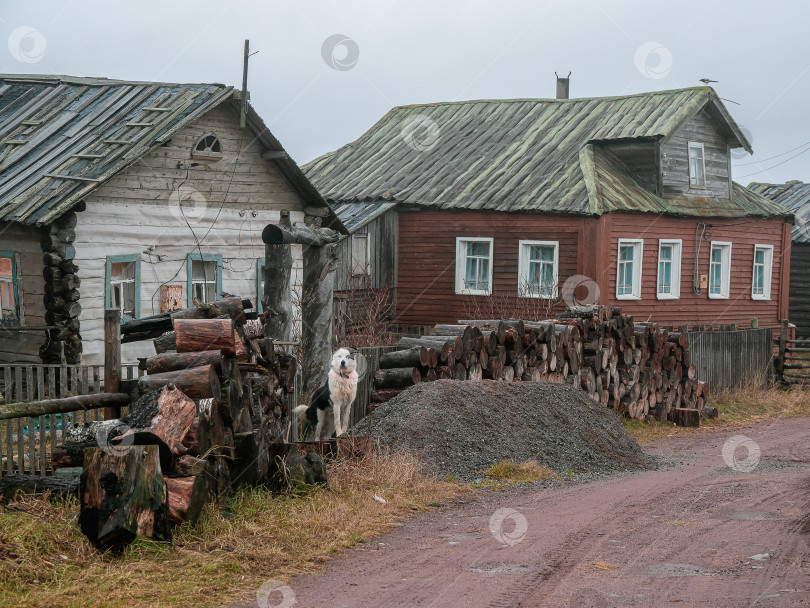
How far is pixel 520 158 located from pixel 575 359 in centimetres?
982

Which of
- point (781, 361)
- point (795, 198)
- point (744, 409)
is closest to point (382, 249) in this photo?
point (744, 409)

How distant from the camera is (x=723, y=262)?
2628 centimetres

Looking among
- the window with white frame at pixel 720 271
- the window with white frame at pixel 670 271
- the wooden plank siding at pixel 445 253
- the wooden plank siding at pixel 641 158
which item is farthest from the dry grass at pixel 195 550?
the window with white frame at pixel 720 271

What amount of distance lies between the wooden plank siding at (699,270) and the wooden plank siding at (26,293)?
40.3 feet

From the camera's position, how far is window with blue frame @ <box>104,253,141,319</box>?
15859 millimetres

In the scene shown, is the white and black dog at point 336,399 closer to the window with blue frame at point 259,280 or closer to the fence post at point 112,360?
the fence post at point 112,360

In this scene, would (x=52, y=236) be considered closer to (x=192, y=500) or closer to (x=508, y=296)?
(x=192, y=500)

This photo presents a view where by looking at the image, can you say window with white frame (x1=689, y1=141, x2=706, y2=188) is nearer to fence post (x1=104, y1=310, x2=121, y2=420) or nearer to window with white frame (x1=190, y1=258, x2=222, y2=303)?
window with white frame (x1=190, y1=258, x2=222, y2=303)

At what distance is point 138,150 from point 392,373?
228 inches

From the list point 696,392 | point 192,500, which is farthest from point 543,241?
point 192,500

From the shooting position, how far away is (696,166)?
25.3m

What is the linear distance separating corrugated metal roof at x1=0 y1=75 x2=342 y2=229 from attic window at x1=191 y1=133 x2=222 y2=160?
0.67 metres

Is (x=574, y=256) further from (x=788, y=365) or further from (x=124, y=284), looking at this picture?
(x=124, y=284)

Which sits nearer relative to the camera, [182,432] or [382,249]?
[182,432]
